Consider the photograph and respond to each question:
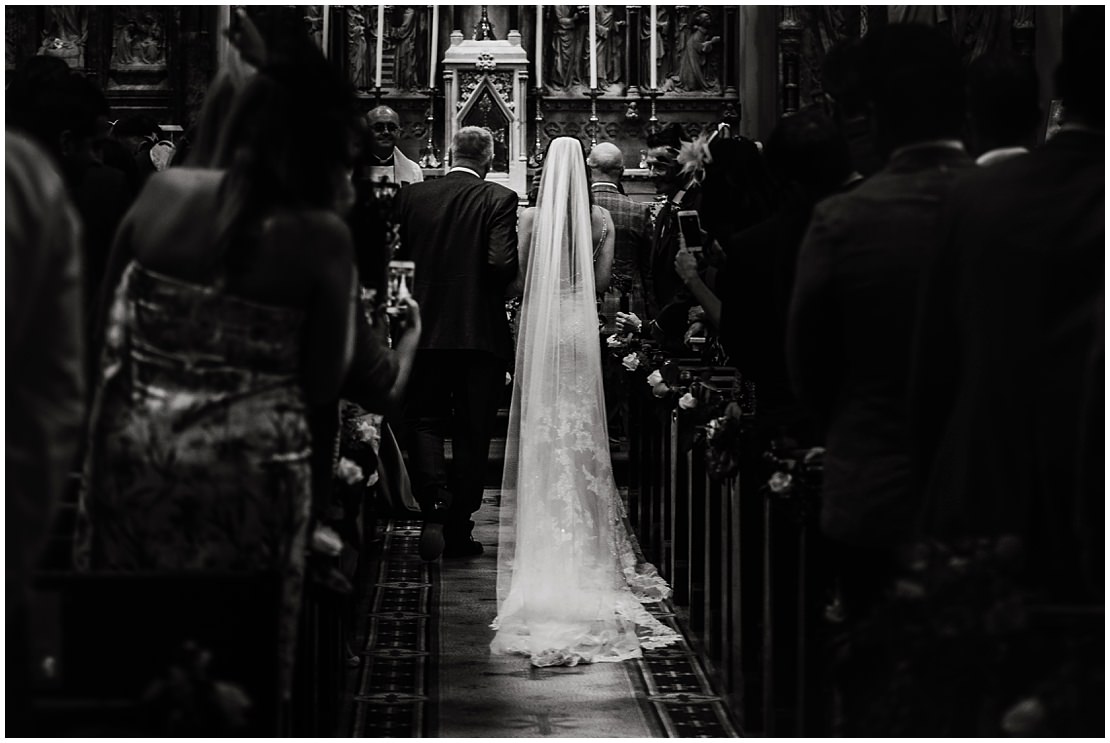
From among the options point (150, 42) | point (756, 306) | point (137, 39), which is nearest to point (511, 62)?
point (150, 42)

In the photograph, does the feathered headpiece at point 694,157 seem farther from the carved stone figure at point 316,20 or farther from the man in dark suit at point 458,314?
the carved stone figure at point 316,20

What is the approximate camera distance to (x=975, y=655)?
2877mm

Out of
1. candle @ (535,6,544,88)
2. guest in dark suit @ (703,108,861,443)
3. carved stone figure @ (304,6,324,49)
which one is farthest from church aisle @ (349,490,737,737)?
carved stone figure @ (304,6,324,49)

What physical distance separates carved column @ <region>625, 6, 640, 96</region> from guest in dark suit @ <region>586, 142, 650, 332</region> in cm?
668

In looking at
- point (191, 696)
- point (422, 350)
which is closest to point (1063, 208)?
point (191, 696)

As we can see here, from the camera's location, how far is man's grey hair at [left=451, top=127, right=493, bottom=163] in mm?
7645

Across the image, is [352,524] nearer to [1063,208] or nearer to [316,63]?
[316,63]

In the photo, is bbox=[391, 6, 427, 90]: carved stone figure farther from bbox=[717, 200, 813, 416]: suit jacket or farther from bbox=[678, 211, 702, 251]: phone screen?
bbox=[717, 200, 813, 416]: suit jacket

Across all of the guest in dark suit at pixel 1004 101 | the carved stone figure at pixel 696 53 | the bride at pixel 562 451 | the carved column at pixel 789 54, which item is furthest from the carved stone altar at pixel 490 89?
the guest in dark suit at pixel 1004 101

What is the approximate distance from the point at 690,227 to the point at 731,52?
967 centimetres

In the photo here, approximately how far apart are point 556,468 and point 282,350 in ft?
11.2

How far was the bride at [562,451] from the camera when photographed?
21.1ft

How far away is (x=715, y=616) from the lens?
604 centimetres

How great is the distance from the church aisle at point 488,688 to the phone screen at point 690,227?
1.53 m
